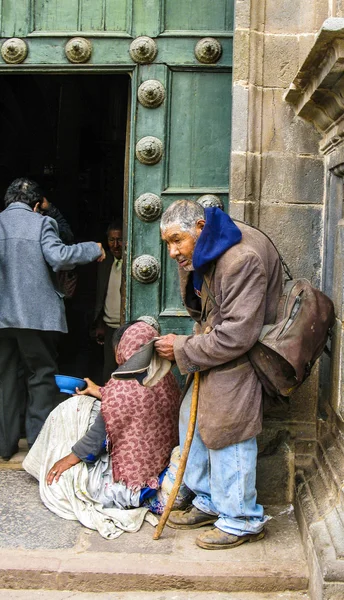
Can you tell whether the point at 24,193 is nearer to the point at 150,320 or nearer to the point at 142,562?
the point at 150,320

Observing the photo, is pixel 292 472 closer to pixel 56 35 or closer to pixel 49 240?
pixel 49 240

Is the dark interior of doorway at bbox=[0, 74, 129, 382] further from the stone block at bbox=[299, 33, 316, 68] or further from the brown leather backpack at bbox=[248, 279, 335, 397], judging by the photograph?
the brown leather backpack at bbox=[248, 279, 335, 397]

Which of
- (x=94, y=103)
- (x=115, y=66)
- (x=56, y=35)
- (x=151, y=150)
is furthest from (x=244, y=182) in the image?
(x=94, y=103)

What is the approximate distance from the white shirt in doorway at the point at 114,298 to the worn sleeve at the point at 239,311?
107 inches

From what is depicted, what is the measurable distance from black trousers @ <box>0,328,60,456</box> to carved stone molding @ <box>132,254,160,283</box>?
2.28 ft

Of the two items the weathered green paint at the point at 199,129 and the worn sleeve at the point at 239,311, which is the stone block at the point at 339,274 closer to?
the worn sleeve at the point at 239,311

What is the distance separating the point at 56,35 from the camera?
4.53 m

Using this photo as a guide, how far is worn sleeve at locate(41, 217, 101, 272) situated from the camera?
4.61 m

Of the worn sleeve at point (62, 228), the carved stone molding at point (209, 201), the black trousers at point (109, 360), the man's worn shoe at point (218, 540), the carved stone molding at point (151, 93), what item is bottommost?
the man's worn shoe at point (218, 540)

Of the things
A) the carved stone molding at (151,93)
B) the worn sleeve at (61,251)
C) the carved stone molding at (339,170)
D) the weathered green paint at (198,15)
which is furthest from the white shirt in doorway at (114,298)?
the carved stone molding at (339,170)

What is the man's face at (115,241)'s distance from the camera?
6.08 metres

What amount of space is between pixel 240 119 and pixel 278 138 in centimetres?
22

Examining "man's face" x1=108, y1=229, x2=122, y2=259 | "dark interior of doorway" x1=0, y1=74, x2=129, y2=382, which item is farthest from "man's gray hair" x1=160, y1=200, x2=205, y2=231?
"dark interior of doorway" x1=0, y1=74, x2=129, y2=382

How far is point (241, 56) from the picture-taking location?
4.11m
